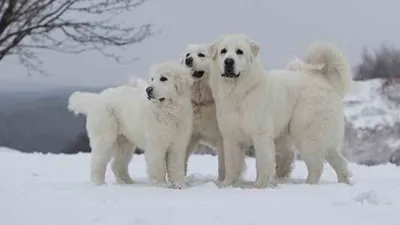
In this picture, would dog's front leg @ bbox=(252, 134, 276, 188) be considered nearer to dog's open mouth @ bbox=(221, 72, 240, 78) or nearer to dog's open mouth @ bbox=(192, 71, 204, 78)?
dog's open mouth @ bbox=(221, 72, 240, 78)

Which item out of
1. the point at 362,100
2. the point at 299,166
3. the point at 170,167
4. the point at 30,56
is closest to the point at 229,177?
the point at 170,167

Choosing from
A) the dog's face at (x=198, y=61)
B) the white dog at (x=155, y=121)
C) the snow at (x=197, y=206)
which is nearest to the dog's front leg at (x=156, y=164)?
the white dog at (x=155, y=121)

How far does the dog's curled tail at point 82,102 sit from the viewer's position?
320 inches

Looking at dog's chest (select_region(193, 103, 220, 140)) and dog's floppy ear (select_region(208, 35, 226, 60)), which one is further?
dog's chest (select_region(193, 103, 220, 140))

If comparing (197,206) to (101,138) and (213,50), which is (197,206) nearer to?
(213,50)

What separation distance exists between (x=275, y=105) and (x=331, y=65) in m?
1.13

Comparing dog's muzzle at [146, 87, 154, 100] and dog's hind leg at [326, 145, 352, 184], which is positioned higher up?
dog's muzzle at [146, 87, 154, 100]

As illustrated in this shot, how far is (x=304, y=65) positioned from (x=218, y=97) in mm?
1547

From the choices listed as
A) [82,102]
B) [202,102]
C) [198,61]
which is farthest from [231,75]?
[82,102]

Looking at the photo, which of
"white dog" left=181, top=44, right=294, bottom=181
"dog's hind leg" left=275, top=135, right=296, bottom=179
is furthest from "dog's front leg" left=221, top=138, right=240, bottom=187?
"dog's hind leg" left=275, top=135, right=296, bottom=179

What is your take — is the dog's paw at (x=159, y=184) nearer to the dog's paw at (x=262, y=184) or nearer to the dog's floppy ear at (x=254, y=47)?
the dog's paw at (x=262, y=184)

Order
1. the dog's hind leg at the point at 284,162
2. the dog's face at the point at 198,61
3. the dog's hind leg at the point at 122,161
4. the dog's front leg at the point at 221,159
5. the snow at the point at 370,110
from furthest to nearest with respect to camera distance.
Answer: the snow at the point at 370,110
the dog's hind leg at the point at 284,162
the dog's hind leg at the point at 122,161
the dog's front leg at the point at 221,159
the dog's face at the point at 198,61

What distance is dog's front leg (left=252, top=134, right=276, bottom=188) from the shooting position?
730 cm

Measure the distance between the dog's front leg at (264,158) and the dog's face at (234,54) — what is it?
0.78 metres
